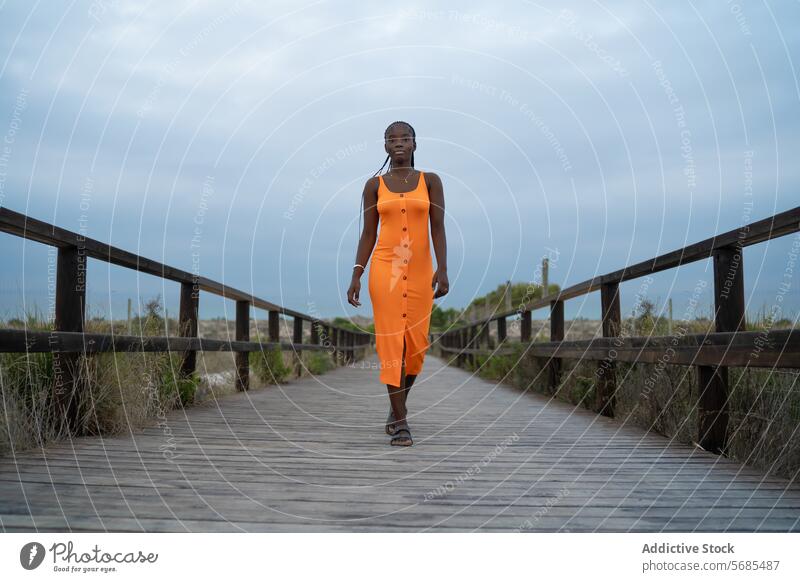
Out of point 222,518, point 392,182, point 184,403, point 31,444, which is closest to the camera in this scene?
point 222,518

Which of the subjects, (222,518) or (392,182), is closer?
(222,518)

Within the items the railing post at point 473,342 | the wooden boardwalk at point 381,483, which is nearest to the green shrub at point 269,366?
the wooden boardwalk at point 381,483

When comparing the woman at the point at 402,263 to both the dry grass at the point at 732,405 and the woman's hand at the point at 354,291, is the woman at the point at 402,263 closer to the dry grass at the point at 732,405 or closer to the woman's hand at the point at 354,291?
the woman's hand at the point at 354,291

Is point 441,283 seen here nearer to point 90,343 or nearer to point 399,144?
point 399,144

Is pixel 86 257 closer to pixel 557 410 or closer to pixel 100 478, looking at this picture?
pixel 100 478

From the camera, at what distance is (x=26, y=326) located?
3768mm

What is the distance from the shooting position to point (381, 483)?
289 centimetres

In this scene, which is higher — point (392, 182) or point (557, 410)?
point (392, 182)

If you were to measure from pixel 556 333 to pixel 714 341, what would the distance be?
3.64 metres

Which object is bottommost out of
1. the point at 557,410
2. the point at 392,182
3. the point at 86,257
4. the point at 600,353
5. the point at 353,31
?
the point at 557,410

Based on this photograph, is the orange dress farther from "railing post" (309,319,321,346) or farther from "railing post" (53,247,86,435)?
"railing post" (309,319,321,346)

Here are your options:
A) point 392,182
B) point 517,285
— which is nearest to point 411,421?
point 392,182

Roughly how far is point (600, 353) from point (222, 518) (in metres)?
3.79
